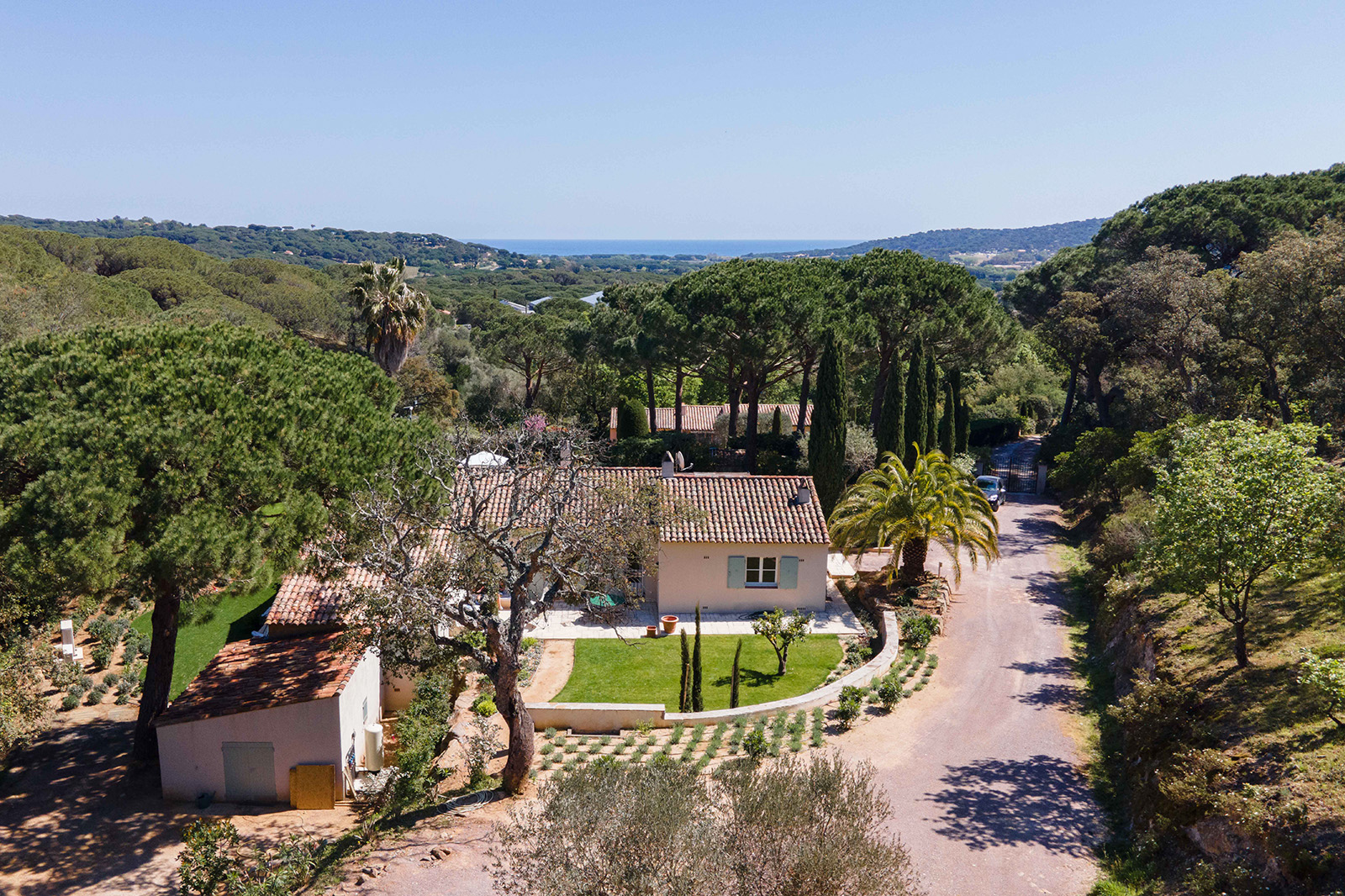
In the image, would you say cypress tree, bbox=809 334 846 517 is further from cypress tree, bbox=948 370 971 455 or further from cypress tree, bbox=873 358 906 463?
cypress tree, bbox=948 370 971 455

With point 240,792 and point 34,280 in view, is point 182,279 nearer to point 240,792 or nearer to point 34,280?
point 34,280

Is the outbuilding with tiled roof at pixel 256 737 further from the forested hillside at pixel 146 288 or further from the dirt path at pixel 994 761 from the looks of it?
the forested hillside at pixel 146 288

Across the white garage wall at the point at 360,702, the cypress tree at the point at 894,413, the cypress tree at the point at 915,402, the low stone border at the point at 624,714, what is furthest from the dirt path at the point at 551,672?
the cypress tree at the point at 915,402

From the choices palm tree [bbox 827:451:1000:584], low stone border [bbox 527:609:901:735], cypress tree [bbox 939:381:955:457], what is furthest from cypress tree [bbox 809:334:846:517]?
low stone border [bbox 527:609:901:735]

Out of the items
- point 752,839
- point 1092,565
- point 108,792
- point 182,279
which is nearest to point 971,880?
point 752,839

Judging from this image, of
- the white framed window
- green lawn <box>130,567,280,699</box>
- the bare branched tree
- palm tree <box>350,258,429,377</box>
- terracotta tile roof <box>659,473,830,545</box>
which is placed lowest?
green lawn <box>130,567,280,699</box>

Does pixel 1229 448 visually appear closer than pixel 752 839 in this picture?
No

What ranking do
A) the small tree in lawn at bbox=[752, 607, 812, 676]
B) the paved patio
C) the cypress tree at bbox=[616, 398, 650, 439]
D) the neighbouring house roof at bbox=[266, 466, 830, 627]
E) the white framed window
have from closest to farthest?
1. the small tree in lawn at bbox=[752, 607, 812, 676]
2. the paved patio
3. the neighbouring house roof at bbox=[266, 466, 830, 627]
4. the white framed window
5. the cypress tree at bbox=[616, 398, 650, 439]
